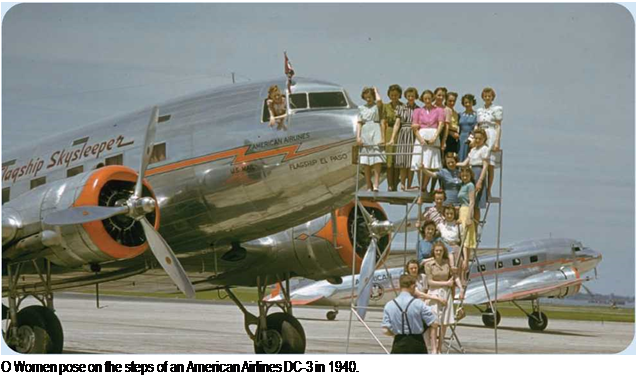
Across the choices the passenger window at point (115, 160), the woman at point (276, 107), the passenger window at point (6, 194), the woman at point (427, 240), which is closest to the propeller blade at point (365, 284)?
the woman at point (427, 240)

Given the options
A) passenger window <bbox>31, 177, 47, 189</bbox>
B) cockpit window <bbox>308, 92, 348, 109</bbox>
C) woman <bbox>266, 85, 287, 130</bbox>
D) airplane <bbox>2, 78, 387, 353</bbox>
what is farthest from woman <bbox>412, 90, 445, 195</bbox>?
passenger window <bbox>31, 177, 47, 189</bbox>

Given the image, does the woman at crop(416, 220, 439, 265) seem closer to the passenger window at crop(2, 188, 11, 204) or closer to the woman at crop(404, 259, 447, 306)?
the woman at crop(404, 259, 447, 306)

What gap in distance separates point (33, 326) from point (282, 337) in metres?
4.05

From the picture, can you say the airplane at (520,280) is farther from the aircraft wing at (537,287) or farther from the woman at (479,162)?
the woman at (479,162)

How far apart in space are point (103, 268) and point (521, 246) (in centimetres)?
2193

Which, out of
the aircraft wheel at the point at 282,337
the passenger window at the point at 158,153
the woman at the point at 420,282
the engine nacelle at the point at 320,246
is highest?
the passenger window at the point at 158,153

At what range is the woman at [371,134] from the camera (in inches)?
458

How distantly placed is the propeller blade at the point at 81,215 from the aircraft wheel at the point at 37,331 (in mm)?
1900

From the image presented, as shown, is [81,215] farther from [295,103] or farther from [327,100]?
[327,100]

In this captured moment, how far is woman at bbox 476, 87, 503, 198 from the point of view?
10984 mm

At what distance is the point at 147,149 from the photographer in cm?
1294

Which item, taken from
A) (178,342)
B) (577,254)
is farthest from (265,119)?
(577,254)

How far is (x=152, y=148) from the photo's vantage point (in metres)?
13.3

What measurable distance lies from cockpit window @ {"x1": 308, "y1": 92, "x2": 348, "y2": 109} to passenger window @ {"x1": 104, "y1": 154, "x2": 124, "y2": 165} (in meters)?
3.00
